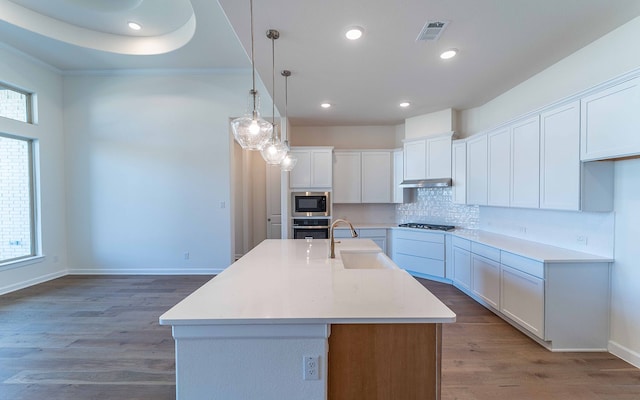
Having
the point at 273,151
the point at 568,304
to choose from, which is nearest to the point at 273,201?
the point at 273,151

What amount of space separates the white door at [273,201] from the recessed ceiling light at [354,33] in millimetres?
4406

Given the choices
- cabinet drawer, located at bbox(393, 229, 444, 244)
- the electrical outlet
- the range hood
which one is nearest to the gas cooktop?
cabinet drawer, located at bbox(393, 229, 444, 244)

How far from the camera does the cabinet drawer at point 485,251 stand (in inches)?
122

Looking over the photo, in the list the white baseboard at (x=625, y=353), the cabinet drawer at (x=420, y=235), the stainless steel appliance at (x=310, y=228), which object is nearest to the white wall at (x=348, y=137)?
the stainless steel appliance at (x=310, y=228)

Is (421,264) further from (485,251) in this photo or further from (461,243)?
(485,251)

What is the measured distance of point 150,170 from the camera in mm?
4965

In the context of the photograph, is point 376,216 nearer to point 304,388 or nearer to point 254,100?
point 254,100

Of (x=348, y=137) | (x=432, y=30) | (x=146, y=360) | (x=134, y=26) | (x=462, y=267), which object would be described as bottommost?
(x=146, y=360)

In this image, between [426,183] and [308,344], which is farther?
[426,183]

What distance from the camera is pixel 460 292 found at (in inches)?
158

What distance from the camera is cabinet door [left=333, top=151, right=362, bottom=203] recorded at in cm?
523

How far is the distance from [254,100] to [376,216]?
3.99 meters

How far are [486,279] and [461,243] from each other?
0.70 meters

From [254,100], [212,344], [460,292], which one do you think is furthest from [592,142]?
[212,344]
